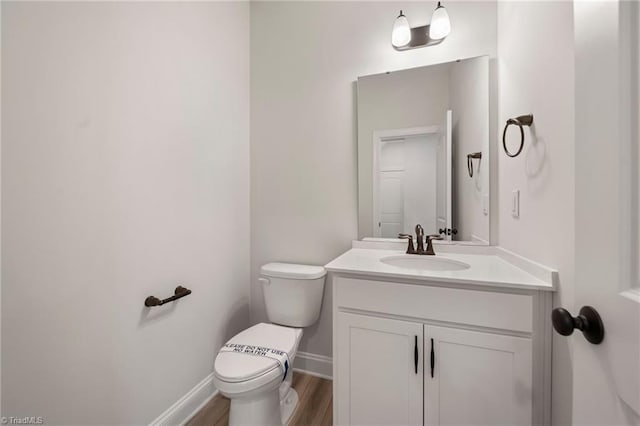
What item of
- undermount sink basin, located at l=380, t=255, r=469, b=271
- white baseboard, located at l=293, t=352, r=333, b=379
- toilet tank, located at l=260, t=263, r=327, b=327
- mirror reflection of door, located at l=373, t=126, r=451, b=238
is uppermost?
mirror reflection of door, located at l=373, t=126, r=451, b=238

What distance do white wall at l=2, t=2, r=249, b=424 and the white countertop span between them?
2.83ft

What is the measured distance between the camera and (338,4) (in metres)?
1.76

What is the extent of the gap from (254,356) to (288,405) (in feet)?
1.65

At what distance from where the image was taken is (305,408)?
1.56 metres

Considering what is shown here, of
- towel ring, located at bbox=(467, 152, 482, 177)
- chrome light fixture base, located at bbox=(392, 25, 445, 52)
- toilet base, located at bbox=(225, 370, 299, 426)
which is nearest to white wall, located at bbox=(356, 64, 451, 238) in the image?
chrome light fixture base, located at bbox=(392, 25, 445, 52)

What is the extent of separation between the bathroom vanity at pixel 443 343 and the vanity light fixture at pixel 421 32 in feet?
4.04

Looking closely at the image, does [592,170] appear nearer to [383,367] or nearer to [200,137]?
[383,367]

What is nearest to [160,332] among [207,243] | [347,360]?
[207,243]

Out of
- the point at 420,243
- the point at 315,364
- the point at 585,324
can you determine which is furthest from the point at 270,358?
the point at 585,324

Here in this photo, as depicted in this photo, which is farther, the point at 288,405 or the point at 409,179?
the point at 409,179

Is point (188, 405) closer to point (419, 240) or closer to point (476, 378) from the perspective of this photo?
point (476, 378)

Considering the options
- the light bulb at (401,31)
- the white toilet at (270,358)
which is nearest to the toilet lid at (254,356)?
the white toilet at (270,358)

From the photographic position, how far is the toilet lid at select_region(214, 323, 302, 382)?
1186 millimetres

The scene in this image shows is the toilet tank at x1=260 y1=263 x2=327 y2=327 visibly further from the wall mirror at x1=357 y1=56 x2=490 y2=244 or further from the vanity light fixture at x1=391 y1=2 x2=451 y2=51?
the vanity light fixture at x1=391 y1=2 x2=451 y2=51
